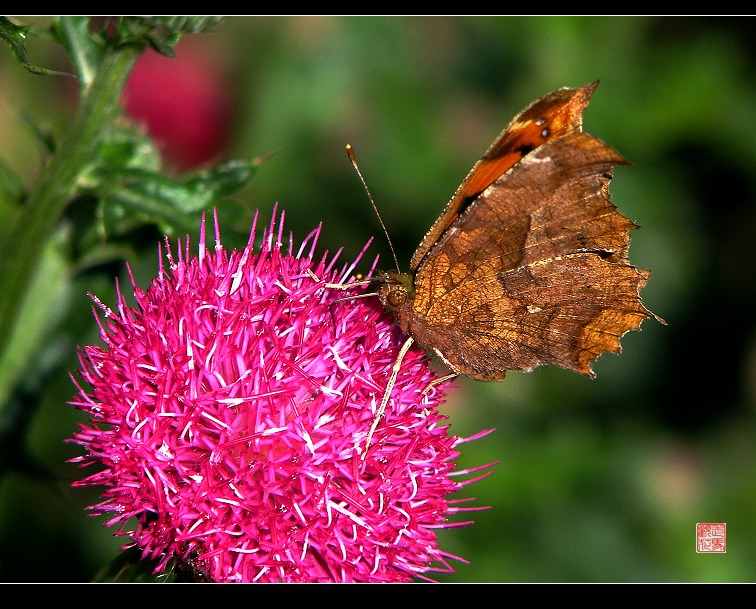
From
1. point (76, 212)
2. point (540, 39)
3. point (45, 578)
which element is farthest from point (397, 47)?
point (45, 578)

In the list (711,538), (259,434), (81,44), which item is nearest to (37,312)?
(81,44)

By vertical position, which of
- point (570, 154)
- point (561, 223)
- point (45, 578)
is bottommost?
point (45, 578)

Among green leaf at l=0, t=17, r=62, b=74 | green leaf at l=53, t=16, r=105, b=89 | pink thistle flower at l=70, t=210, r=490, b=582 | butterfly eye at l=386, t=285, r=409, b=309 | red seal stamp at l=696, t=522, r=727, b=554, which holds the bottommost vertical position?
red seal stamp at l=696, t=522, r=727, b=554

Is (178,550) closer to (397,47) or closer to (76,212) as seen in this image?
(76,212)

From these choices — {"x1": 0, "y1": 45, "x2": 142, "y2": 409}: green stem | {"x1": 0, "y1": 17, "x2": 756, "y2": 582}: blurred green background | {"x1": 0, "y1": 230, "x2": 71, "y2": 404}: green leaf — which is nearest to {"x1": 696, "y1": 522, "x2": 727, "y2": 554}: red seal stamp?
{"x1": 0, "y1": 17, "x2": 756, "y2": 582}: blurred green background

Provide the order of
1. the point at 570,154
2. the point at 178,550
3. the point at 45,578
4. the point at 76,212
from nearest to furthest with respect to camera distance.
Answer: the point at 178,550 → the point at 570,154 → the point at 76,212 → the point at 45,578

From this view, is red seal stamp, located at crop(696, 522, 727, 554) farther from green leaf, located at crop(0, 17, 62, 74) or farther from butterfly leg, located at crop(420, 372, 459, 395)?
green leaf, located at crop(0, 17, 62, 74)
